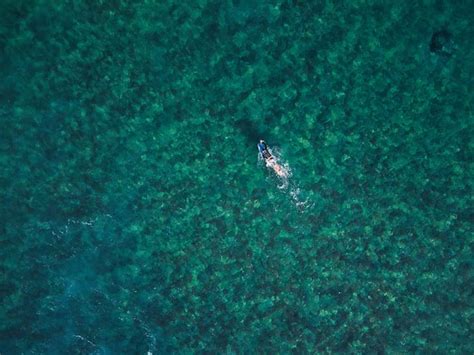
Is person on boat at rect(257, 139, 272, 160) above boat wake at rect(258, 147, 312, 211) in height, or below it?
above

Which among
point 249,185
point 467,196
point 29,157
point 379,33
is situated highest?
→ point 29,157

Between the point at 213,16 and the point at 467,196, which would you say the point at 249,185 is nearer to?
the point at 213,16

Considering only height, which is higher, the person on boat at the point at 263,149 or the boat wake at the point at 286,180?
the person on boat at the point at 263,149

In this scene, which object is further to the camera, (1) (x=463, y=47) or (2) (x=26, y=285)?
→ (2) (x=26, y=285)

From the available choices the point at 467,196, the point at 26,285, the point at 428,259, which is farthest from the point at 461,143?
the point at 26,285

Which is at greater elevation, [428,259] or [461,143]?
[461,143]

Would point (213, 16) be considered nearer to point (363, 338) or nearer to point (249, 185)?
point (249, 185)
